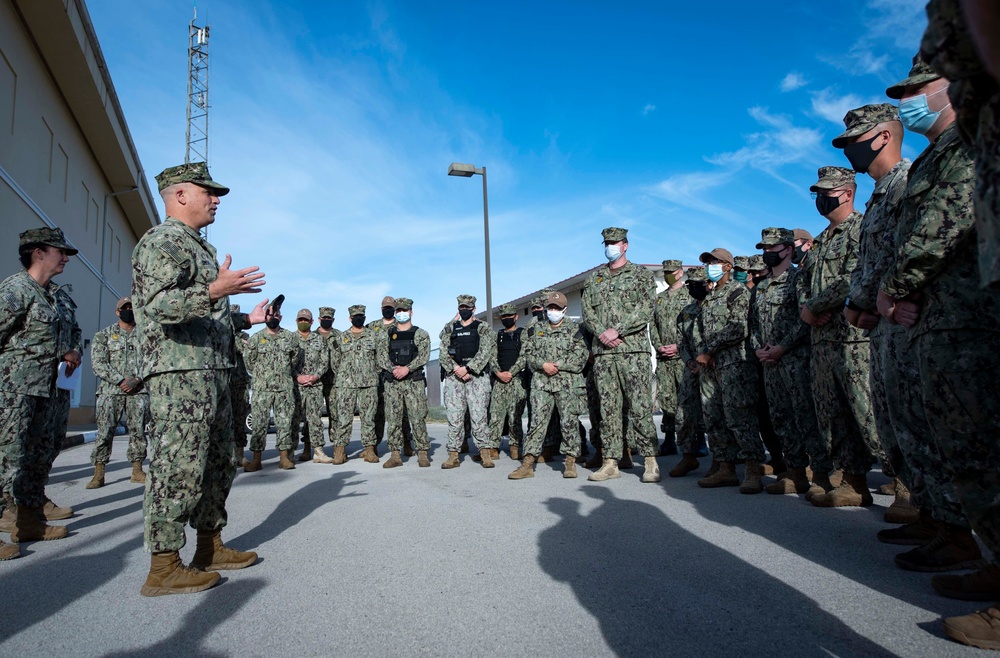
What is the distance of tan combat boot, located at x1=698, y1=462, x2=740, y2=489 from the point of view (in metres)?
5.56

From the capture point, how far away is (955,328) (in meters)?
2.27

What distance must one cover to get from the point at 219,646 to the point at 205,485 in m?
1.24

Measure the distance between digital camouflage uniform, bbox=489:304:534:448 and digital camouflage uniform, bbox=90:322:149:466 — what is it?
14.5 feet

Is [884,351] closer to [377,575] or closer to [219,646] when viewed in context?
[377,575]

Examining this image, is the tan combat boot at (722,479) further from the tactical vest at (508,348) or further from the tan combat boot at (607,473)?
the tactical vest at (508,348)

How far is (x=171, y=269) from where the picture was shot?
10.3 ft

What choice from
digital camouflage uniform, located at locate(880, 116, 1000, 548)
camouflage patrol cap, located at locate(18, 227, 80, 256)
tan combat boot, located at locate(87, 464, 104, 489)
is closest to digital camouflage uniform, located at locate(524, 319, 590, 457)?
digital camouflage uniform, located at locate(880, 116, 1000, 548)

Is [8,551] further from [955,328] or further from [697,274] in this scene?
[697,274]

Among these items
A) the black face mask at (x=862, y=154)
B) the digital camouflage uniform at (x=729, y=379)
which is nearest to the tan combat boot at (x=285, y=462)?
the digital camouflage uniform at (x=729, y=379)

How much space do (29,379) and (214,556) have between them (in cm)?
219

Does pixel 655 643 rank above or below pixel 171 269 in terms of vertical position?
below

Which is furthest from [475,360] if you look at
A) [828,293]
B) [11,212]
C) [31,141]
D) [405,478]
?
[31,141]

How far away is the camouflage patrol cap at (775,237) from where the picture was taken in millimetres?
5562

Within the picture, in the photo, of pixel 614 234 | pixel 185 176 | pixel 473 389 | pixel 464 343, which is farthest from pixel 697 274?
pixel 185 176
